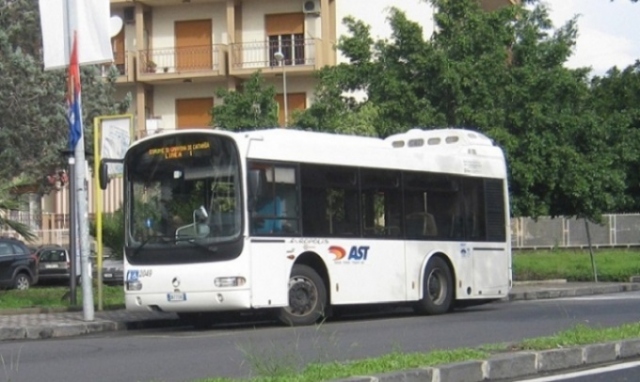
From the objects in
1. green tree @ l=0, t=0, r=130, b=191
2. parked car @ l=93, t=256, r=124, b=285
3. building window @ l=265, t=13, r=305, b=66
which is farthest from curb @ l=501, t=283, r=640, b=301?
building window @ l=265, t=13, r=305, b=66

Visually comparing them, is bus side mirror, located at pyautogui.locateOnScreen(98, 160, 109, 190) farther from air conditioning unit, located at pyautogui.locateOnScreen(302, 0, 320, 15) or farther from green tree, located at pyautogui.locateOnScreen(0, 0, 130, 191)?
air conditioning unit, located at pyautogui.locateOnScreen(302, 0, 320, 15)

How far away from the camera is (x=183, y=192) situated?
688 inches

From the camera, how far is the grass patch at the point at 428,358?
9391 mm

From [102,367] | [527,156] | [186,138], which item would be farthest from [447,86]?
[102,367]

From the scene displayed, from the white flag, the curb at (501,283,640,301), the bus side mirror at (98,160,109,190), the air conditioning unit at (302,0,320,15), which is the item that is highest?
the air conditioning unit at (302,0,320,15)

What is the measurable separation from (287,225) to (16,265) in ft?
55.9

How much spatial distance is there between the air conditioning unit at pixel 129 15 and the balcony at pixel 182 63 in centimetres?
139

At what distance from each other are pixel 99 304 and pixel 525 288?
11.8 m

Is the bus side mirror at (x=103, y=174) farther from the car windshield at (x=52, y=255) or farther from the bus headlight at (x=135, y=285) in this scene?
the car windshield at (x=52, y=255)

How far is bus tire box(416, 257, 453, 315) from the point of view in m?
20.1

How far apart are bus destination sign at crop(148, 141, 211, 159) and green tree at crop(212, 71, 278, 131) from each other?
14.1m

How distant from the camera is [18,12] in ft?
102

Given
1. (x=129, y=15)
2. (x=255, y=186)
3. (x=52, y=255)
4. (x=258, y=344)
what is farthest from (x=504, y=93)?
(x=129, y=15)

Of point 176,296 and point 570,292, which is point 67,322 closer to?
point 176,296
